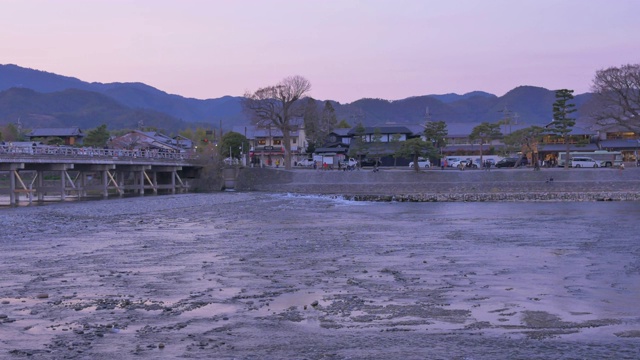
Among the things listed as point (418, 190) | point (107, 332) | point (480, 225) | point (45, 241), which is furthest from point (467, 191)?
point (107, 332)

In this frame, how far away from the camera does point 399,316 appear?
9.15 metres

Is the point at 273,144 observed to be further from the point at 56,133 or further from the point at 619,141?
the point at 619,141

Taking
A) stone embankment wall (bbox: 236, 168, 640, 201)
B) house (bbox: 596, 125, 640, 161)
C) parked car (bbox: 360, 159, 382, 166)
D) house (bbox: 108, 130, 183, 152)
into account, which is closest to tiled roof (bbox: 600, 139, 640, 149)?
house (bbox: 596, 125, 640, 161)

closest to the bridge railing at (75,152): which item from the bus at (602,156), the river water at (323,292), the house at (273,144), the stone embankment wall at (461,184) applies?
the stone embankment wall at (461,184)

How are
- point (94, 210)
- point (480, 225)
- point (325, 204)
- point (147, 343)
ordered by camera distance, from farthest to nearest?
point (325, 204) → point (94, 210) → point (480, 225) → point (147, 343)

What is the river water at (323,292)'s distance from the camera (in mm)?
7766

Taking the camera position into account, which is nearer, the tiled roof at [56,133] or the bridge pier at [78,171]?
the bridge pier at [78,171]

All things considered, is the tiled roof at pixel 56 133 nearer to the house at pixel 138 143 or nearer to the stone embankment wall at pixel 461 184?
the house at pixel 138 143

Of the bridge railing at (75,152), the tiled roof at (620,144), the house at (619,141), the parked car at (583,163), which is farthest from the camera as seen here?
the tiled roof at (620,144)

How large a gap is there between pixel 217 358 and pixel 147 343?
3.59ft

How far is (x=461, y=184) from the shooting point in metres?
45.1

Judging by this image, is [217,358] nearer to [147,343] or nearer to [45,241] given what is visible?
[147,343]

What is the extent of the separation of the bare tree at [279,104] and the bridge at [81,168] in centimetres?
749

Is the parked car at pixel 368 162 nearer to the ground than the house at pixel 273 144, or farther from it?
nearer to the ground
